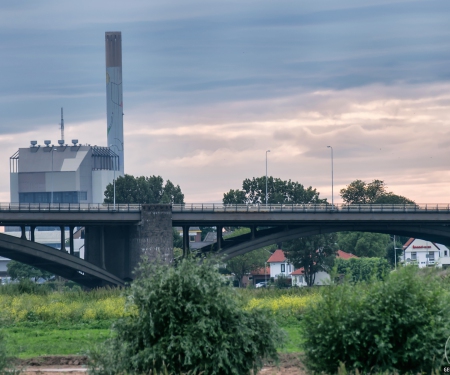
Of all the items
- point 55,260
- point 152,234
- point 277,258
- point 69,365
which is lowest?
point 69,365

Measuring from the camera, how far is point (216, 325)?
26.2 metres

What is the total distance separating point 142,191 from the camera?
539 feet

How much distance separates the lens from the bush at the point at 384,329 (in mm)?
26109

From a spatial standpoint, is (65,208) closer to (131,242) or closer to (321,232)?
(131,242)

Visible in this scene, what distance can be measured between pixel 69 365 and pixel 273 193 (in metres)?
125

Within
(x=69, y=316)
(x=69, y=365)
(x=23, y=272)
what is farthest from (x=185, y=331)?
(x=23, y=272)

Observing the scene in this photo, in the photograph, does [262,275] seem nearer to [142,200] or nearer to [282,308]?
[142,200]

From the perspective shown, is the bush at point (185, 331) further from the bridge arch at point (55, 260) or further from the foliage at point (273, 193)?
the foliage at point (273, 193)

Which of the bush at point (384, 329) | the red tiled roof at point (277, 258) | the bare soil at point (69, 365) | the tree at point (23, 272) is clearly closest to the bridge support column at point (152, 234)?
the bare soil at point (69, 365)

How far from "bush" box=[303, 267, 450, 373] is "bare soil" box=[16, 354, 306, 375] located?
214 inches

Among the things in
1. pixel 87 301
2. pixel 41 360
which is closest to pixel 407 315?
pixel 41 360

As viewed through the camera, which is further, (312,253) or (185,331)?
(312,253)

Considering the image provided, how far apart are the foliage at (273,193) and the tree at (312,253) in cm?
2340

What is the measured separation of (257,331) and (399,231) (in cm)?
7494
